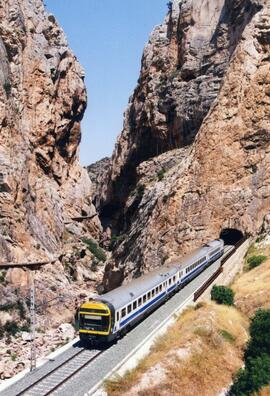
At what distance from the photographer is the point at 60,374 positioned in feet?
71.5

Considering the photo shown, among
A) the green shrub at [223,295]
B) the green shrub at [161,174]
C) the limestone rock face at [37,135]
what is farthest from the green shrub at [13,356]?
the green shrub at [161,174]

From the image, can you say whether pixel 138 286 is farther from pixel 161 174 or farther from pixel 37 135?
pixel 37 135

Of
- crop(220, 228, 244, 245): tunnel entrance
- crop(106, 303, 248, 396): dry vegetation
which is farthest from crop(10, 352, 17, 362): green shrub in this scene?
crop(220, 228, 244, 245): tunnel entrance

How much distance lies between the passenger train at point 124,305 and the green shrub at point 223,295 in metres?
3.73

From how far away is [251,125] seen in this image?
2395 inches

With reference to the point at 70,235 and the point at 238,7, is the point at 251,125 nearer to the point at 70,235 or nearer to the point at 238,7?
the point at 238,7

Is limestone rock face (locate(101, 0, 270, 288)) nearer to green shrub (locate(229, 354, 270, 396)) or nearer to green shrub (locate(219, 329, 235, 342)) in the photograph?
green shrub (locate(219, 329, 235, 342))

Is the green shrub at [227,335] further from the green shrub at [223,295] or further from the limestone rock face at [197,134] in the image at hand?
the limestone rock face at [197,134]

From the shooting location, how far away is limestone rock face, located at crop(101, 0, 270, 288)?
183ft

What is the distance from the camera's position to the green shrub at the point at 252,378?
2030 cm

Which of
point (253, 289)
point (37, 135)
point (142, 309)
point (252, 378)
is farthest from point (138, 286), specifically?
point (37, 135)

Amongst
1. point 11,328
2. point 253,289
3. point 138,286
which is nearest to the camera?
point 138,286

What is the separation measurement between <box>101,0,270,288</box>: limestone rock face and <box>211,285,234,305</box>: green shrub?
2019 centimetres

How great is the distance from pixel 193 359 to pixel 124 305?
5.02 meters
